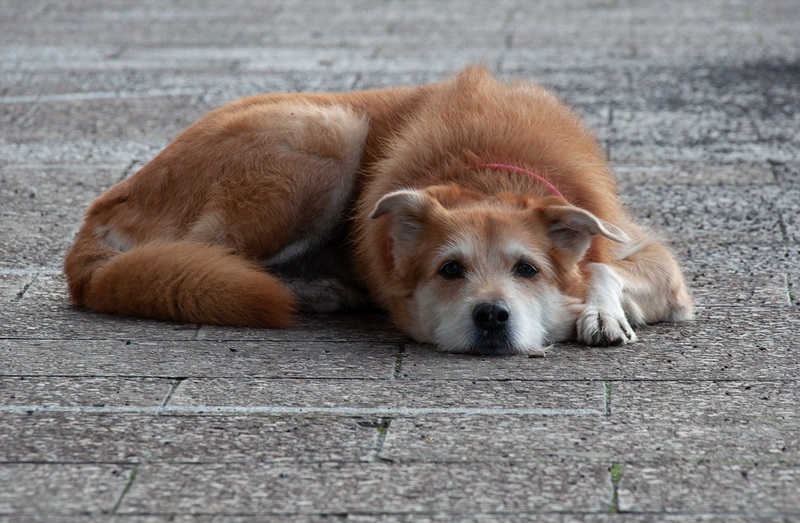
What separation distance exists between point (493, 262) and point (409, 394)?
2.45 feet

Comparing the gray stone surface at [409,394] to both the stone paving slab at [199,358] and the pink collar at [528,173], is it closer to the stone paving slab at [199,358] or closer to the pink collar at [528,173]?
the stone paving slab at [199,358]

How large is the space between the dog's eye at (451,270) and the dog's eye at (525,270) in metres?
0.22

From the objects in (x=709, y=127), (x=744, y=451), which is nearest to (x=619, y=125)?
(x=709, y=127)

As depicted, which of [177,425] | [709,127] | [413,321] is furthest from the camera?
[709,127]

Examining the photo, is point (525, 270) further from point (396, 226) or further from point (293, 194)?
point (293, 194)

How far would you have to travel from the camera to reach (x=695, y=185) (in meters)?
7.46

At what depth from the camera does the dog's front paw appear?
4746mm

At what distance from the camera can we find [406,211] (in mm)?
4793

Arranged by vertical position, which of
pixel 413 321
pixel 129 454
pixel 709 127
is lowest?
pixel 709 127

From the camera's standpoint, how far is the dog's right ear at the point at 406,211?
4711 mm

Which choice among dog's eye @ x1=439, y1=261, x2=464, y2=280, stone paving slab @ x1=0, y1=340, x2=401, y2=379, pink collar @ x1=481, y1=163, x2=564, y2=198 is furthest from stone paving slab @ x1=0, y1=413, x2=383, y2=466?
pink collar @ x1=481, y1=163, x2=564, y2=198

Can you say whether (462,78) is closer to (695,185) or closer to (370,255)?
(370,255)

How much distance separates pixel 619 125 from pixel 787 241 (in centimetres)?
291

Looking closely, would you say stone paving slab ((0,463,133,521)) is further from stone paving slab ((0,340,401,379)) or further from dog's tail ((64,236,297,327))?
dog's tail ((64,236,297,327))
